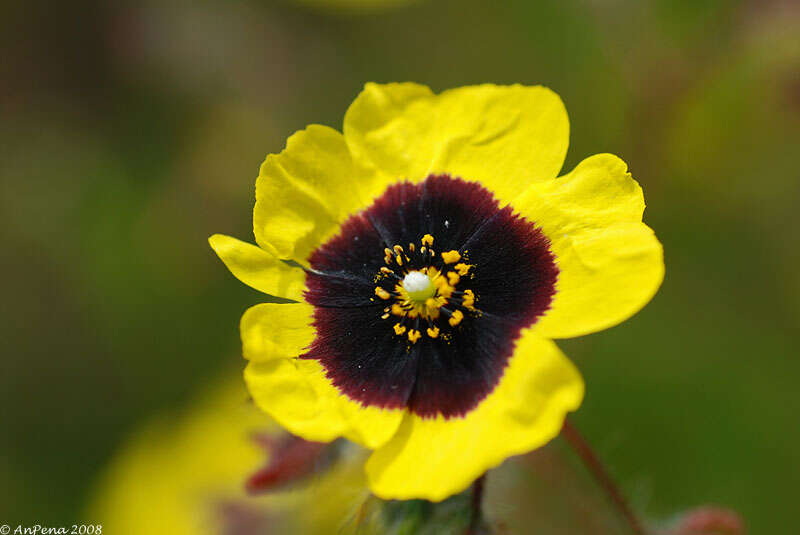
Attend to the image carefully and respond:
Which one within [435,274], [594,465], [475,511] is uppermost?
[435,274]

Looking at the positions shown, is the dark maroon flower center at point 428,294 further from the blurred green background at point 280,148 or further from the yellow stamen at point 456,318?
the blurred green background at point 280,148

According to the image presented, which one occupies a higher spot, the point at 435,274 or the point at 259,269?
the point at 259,269

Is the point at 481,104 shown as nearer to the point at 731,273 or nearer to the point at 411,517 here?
the point at 411,517

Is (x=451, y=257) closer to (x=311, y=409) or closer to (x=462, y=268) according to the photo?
(x=462, y=268)

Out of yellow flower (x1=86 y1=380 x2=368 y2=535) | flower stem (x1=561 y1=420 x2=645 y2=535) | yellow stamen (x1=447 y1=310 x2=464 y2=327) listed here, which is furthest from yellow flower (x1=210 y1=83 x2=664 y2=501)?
yellow flower (x1=86 y1=380 x2=368 y2=535)

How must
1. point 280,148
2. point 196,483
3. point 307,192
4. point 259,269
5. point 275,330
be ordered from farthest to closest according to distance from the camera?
point 280,148 < point 196,483 < point 307,192 < point 259,269 < point 275,330

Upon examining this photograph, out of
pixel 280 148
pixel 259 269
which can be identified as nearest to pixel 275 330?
pixel 259 269

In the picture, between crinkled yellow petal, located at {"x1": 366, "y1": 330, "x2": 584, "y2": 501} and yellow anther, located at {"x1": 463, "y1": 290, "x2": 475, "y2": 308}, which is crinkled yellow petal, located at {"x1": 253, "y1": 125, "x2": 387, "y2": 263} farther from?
crinkled yellow petal, located at {"x1": 366, "y1": 330, "x2": 584, "y2": 501}

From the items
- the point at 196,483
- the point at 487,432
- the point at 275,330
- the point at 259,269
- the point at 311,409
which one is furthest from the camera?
the point at 196,483
